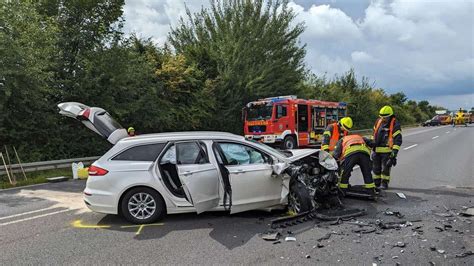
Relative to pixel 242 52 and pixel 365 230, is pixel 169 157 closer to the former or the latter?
pixel 365 230

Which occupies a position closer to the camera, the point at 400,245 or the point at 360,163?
the point at 400,245

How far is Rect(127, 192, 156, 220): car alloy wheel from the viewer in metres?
6.16

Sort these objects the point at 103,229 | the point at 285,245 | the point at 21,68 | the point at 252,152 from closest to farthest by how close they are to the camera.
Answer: the point at 285,245 < the point at 103,229 < the point at 252,152 < the point at 21,68

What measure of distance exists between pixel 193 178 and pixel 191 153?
1.55 feet

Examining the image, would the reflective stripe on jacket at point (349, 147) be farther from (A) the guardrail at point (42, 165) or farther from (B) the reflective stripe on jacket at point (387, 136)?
(A) the guardrail at point (42, 165)

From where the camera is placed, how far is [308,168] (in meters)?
Result: 6.68

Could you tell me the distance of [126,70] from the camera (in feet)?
50.8

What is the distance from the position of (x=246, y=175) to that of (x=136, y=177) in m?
1.70

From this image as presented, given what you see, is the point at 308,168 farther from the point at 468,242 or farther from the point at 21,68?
the point at 21,68

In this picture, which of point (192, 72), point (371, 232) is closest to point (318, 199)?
point (371, 232)

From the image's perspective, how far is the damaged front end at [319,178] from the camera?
6426mm

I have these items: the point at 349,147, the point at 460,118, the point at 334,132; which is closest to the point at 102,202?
the point at 349,147

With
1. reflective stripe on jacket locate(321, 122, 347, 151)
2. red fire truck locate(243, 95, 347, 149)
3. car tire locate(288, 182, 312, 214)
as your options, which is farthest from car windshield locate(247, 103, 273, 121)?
car tire locate(288, 182, 312, 214)

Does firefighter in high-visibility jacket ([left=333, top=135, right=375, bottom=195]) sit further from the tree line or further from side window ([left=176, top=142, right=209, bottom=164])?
the tree line
